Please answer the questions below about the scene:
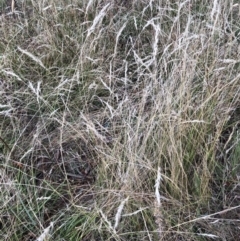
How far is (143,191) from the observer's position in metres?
1.43

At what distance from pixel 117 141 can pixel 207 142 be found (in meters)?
0.32

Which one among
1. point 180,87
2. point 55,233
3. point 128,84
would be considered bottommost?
point 55,233

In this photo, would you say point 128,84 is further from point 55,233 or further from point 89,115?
point 55,233

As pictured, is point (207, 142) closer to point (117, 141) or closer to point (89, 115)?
point (117, 141)

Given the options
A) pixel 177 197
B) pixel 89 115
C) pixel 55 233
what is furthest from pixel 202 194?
pixel 89 115

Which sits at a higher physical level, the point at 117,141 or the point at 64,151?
the point at 117,141

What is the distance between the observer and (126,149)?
146cm

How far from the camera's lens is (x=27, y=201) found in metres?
1.49

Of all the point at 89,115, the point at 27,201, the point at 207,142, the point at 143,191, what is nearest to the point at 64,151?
the point at 89,115

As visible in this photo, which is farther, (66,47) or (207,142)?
(66,47)

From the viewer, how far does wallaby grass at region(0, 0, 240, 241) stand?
1411 millimetres

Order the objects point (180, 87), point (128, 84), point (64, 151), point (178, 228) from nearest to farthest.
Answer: point (178, 228) → point (180, 87) → point (64, 151) → point (128, 84)

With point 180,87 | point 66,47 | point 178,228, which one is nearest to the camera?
point 178,228

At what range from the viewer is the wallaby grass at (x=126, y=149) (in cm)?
141
